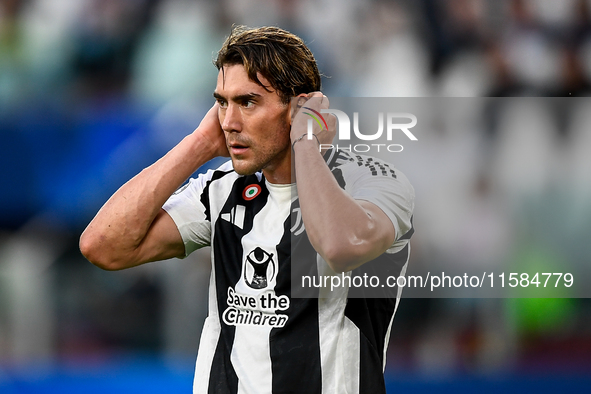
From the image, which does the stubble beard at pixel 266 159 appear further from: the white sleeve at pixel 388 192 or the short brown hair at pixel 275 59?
the white sleeve at pixel 388 192

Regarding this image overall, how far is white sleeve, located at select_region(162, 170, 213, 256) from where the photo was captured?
205cm

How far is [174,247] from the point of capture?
208 centimetres

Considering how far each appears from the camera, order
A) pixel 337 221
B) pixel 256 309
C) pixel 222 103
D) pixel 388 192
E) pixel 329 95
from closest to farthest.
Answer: pixel 337 221
pixel 388 192
pixel 256 309
pixel 222 103
pixel 329 95

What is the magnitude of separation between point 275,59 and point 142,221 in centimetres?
70

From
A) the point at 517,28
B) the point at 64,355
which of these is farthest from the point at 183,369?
the point at 517,28

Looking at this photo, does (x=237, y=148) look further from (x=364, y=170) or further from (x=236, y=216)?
(x=364, y=170)

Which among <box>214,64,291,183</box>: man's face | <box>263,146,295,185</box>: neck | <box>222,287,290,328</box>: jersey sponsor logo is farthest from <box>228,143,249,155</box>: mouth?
<box>222,287,290,328</box>: jersey sponsor logo

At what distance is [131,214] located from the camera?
6.46ft

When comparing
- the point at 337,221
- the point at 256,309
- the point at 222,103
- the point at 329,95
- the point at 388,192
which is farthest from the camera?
the point at 329,95

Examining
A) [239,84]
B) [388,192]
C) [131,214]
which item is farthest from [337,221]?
[131,214]

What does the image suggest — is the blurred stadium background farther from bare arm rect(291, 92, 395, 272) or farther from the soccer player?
bare arm rect(291, 92, 395, 272)

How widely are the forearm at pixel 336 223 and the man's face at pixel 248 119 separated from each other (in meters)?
0.29

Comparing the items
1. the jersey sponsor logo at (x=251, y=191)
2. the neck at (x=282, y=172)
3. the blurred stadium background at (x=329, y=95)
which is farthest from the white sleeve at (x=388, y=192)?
the blurred stadium background at (x=329, y=95)

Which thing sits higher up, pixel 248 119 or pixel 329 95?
pixel 329 95
